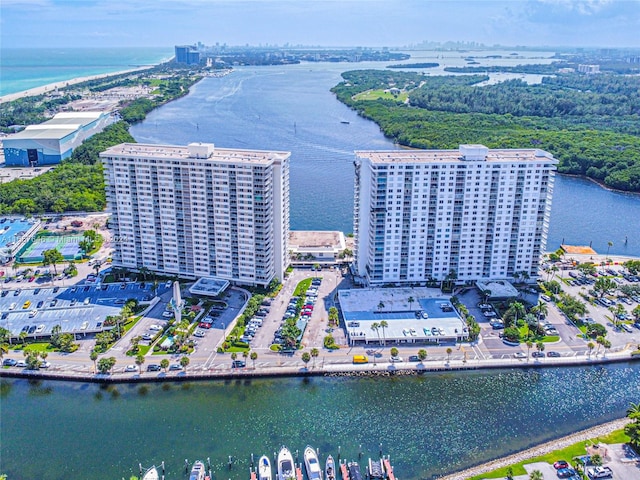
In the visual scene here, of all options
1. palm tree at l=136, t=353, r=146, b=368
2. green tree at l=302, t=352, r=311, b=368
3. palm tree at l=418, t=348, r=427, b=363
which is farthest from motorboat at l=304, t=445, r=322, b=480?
palm tree at l=136, t=353, r=146, b=368

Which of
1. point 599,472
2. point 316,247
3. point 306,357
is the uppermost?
point 316,247

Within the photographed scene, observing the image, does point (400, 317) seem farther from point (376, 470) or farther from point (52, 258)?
point (52, 258)

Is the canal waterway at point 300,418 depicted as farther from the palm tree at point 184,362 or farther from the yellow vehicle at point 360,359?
the yellow vehicle at point 360,359

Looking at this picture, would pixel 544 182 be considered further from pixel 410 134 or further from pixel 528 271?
pixel 410 134

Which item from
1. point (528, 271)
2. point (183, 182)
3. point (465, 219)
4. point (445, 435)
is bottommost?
point (445, 435)

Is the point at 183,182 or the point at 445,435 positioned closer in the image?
the point at 445,435

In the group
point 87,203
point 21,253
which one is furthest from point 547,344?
point 87,203

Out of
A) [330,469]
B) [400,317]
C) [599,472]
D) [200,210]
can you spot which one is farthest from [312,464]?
[200,210]
